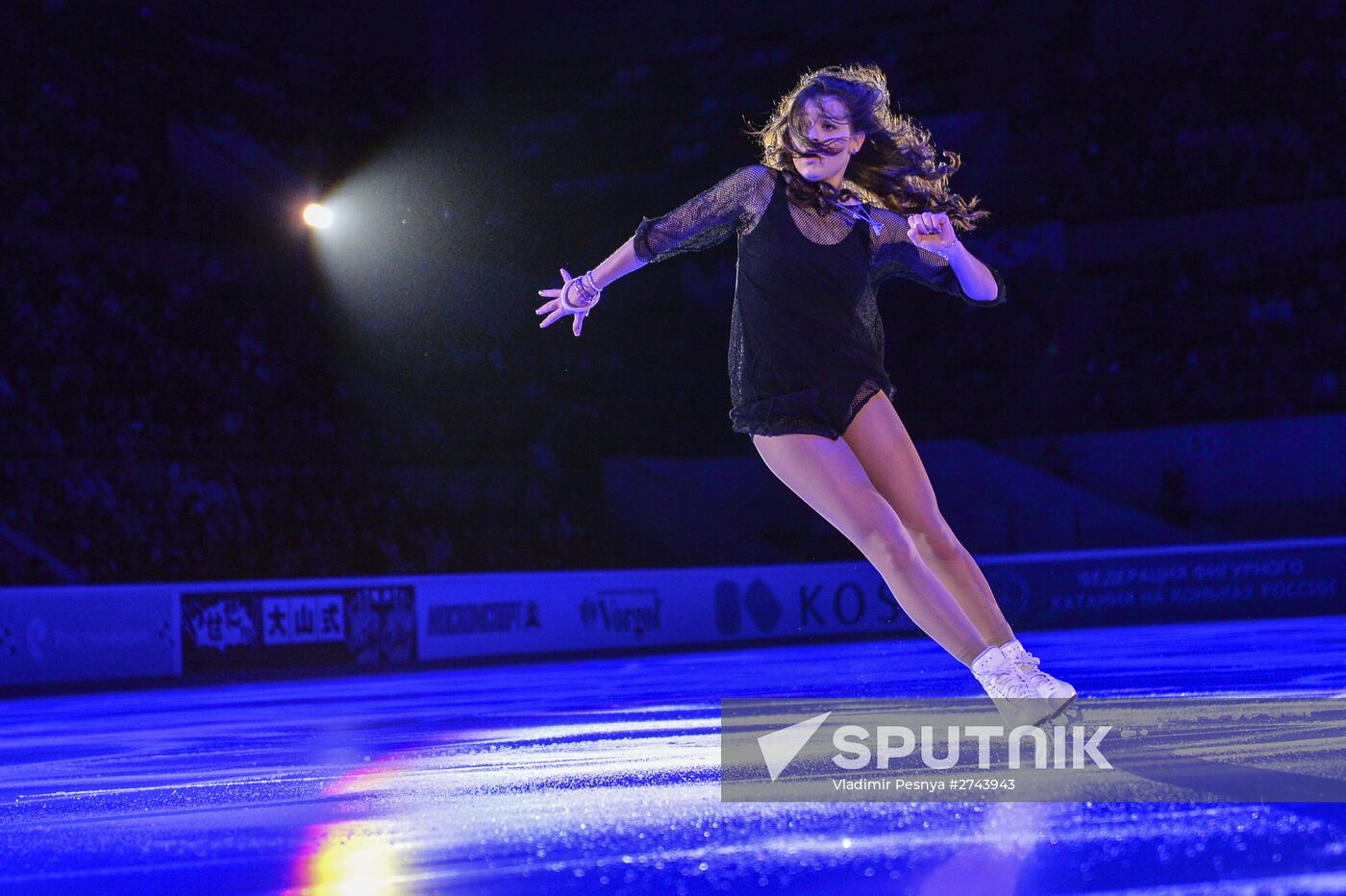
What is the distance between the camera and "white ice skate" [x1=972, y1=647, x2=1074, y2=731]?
9.57 feet

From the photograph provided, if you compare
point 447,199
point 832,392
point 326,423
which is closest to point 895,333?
point 447,199

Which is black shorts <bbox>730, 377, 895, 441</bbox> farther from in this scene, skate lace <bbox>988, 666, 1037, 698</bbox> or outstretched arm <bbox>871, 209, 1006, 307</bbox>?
skate lace <bbox>988, 666, 1037, 698</bbox>

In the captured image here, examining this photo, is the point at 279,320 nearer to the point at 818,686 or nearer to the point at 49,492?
the point at 49,492

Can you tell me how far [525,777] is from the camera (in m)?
2.96

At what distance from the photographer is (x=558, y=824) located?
2227 millimetres

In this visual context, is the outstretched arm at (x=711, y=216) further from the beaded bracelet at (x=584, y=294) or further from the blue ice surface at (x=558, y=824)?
the blue ice surface at (x=558, y=824)

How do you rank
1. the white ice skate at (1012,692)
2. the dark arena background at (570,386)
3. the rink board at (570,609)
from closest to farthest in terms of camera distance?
the white ice skate at (1012,692) → the dark arena background at (570,386) → the rink board at (570,609)

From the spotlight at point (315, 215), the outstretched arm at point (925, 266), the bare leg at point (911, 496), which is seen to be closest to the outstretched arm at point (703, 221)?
the outstretched arm at point (925, 266)

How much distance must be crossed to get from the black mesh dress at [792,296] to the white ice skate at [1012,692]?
1.97ft

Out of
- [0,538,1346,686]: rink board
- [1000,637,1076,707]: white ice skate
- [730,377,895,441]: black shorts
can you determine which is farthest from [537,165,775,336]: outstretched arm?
[0,538,1346,686]: rink board

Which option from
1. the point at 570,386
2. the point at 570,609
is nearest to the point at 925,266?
the point at 570,609

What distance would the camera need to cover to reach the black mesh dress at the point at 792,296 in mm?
3195

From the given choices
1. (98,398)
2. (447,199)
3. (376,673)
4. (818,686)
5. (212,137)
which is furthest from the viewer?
(447,199)

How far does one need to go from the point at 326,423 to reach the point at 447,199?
5.37 metres
